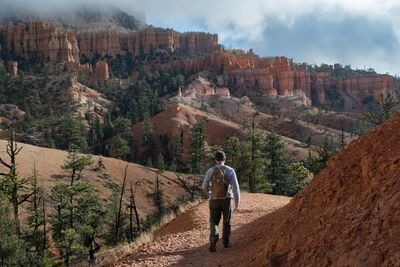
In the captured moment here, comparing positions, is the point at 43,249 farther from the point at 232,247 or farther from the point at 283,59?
the point at 283,59

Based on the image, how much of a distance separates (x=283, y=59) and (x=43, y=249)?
5050 inches

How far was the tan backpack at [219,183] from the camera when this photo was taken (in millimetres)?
8453

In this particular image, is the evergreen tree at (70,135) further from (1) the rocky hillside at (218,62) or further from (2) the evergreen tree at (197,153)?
(1) the rocky hillside at (218,62)

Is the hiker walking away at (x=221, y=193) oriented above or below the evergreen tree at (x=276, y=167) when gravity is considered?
above

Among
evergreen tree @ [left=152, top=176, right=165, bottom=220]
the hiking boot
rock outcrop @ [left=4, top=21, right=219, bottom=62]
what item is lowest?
evergreen tree @ [left=152, top=176, right=165, bottom=220]

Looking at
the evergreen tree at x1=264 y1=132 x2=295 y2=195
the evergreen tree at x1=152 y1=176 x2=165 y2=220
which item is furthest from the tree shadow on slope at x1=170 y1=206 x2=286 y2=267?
the evergreen tree at x1=152 y1=176 x2=165 y2=220

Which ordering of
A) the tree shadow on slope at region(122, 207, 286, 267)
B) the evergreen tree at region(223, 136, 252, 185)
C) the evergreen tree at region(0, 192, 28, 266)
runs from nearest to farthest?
the tree shadow on slope at region(122, 207, 286, 267) < the evergreen tree at region(0, 192, 28, 266) < the evergreen tree at region(223, 136, 252, 185)

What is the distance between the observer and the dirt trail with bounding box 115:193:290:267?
8344 mm

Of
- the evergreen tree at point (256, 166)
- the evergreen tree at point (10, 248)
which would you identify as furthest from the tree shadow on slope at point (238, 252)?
the evergreen tree at point (256, 166)

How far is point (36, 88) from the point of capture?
122 m

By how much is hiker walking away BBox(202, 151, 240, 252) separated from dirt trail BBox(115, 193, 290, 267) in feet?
1.22

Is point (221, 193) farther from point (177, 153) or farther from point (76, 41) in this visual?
point (76, 41)

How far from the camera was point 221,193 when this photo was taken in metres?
8.48

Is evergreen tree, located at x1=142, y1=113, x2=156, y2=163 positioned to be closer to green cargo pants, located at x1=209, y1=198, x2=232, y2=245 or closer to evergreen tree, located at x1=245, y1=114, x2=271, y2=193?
evergreen tree, located at x1=245, y1=114, x2=271, y2=193
